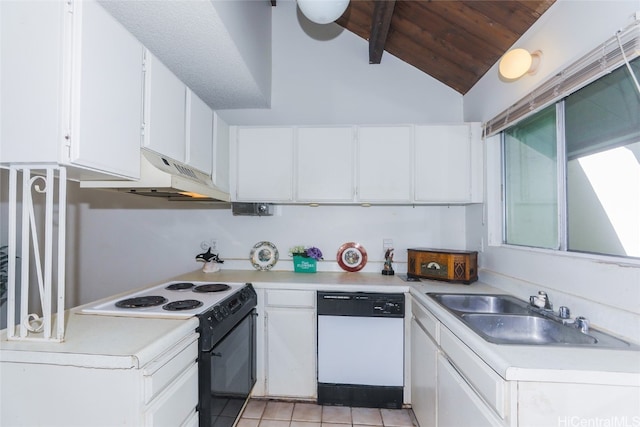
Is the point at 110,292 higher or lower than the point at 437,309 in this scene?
lower

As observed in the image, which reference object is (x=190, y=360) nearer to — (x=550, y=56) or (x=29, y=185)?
(x=29, y=185)

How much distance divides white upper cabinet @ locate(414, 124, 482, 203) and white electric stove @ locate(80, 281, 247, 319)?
1657 millimetres

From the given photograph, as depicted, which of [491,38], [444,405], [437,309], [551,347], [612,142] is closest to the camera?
[551,347]

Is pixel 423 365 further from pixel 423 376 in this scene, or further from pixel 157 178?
pixel 157 178

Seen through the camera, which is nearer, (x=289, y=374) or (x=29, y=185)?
(x=29, y=185)

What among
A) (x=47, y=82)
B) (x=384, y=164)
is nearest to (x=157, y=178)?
(x=47, y=82)

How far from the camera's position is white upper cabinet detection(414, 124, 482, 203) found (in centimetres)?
232

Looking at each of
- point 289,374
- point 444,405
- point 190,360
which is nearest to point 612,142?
point 444,405

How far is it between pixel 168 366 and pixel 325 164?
1.72 meters

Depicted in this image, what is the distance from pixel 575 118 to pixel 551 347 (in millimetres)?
1164

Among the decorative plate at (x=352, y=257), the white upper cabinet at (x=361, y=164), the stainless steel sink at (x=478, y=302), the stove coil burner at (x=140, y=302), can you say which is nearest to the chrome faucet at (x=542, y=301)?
the stainless steel sink at (x=478, y=302)

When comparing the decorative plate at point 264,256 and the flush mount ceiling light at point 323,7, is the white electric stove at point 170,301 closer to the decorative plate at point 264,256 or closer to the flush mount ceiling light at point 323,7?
the decorative plate at point 264,256

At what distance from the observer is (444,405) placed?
147 cm

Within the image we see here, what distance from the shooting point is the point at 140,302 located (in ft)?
5.36
